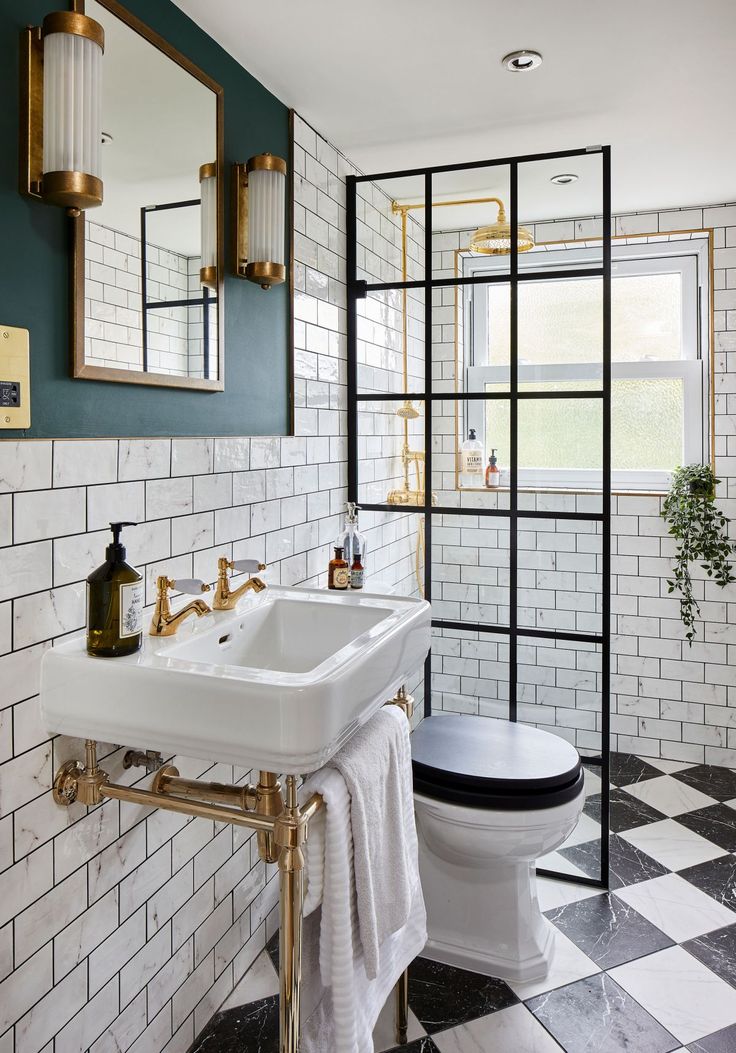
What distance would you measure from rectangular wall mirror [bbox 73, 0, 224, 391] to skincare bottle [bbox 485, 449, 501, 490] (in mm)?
1036

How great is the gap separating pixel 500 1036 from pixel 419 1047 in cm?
20

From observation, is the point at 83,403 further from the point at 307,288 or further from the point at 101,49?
the point at 307,288

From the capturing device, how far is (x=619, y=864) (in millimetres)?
2518

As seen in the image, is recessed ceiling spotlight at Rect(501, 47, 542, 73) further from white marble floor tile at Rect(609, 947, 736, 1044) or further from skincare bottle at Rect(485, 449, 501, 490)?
white marble floor tile at Rect(609, 947, 736, 1044)

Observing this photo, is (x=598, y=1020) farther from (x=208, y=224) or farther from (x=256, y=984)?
(x=208, y=224)

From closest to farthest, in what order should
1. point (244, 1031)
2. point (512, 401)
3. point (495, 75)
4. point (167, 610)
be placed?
1. point (167, 610)
2. point (244, 1031)
3. point (495, 75)
4. point (512, 401)

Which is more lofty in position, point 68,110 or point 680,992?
point 68,110

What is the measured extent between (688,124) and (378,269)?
1083mm

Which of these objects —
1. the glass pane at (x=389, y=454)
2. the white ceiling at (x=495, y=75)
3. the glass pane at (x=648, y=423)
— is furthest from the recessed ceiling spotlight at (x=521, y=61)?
the glass pane at (x=648, y=423)

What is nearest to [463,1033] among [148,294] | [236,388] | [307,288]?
[236,388]

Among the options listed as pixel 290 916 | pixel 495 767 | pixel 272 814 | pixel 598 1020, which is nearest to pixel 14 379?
pixel 272 814

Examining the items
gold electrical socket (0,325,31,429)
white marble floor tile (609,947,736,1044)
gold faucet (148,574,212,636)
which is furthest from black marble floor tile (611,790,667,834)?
gold electrical socket (0,325,31,429)

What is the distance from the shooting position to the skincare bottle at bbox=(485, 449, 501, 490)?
8.18 ft

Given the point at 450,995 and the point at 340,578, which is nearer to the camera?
the point at 450,995
